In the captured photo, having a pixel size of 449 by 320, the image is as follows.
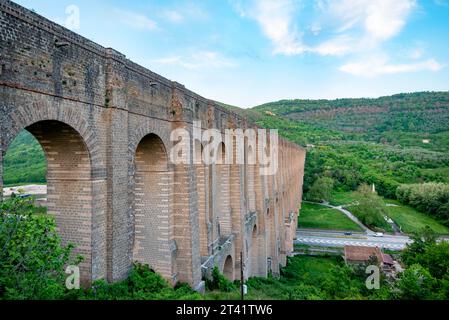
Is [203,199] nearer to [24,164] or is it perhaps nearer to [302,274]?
[302,274]

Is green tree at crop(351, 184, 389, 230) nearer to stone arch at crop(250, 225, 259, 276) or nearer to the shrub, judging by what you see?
stone arch at crop(250, 225, 259, 276)

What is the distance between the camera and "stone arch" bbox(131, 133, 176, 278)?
11.2m

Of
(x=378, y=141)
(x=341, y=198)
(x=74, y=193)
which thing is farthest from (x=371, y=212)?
(x=378, y=141)

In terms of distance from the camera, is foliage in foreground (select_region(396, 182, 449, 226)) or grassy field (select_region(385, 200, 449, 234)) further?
foliage in foreground (select_region(396, 182, 449, 226))

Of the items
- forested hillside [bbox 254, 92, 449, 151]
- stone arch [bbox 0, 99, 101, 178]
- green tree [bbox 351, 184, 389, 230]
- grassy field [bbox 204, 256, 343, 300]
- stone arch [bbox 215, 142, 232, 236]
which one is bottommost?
grassy field [bbox 204, 256, 343, 300]

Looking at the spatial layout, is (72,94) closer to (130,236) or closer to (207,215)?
(130,236)

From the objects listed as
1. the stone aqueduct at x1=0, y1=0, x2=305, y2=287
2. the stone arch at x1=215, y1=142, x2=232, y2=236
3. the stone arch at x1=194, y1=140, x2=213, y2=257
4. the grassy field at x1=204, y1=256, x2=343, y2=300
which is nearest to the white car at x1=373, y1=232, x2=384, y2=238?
the grassy field at x1=204, y1=256, x2=343, y2=300

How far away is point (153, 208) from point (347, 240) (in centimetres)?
3378

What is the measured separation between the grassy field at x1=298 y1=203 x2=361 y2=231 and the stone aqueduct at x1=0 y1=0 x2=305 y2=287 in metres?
33.6

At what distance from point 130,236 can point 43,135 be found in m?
3.59

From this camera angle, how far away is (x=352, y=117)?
532ft

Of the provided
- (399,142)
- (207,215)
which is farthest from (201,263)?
(399,142)

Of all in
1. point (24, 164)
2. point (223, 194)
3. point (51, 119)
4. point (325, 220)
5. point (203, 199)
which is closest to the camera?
point (51, 119)

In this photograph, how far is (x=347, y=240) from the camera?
39.1 m
